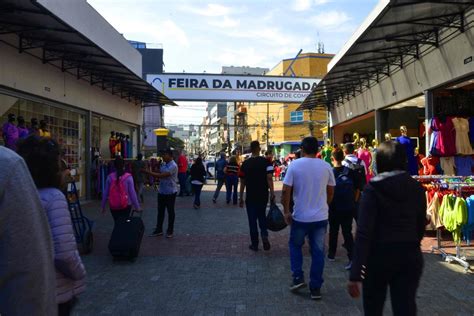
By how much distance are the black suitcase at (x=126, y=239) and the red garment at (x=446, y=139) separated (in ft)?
19.6

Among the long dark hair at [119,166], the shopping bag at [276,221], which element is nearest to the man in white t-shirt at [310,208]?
the shopping bag at [276,221]

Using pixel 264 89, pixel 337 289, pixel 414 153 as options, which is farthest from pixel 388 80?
pixel 264 89

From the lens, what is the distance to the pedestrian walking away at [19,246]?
60.3 inches

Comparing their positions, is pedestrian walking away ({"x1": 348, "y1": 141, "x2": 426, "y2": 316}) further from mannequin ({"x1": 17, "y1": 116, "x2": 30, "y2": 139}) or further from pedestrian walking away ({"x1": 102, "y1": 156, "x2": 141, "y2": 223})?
mannequin ({"x1": 17, "y1": 116, "x2": 30, "y2": 139})

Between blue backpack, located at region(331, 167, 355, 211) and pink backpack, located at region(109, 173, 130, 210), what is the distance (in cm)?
337

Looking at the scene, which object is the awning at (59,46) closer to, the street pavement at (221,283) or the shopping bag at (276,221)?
the street pavement at (221,283)

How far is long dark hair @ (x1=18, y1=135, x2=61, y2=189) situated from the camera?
2.47 m

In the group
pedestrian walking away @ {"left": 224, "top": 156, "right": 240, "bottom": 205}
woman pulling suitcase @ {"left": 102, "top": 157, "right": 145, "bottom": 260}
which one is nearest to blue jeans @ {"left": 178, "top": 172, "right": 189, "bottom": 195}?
pedestrian walking away @ {"left": 224, "top": 156, "right": 240, "bottom": 205}

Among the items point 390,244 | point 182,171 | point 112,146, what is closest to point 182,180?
point 182,171

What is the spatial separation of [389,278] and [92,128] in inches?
583

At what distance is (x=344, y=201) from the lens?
6.40 m

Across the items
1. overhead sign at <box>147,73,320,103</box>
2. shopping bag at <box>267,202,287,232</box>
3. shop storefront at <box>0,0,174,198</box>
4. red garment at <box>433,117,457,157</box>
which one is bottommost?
shopping bag at <box>267,202,287,232</box>

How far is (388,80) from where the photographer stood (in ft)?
43.7

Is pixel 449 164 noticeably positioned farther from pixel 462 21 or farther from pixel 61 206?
pixel 61 206
